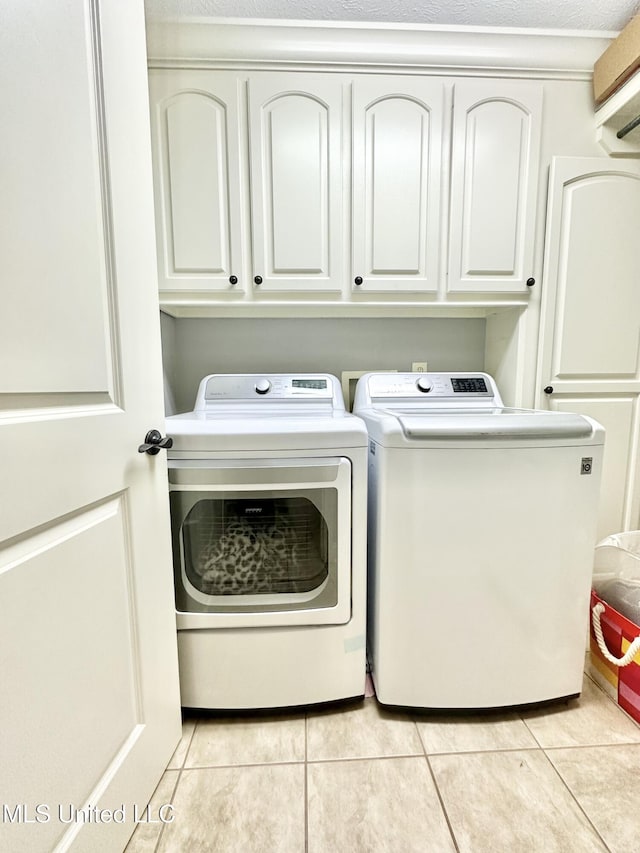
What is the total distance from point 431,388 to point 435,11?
134 centimetres

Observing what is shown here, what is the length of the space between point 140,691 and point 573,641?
4.07 feet

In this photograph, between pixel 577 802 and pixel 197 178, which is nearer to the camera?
pixel 577 802

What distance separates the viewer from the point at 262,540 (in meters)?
1.15

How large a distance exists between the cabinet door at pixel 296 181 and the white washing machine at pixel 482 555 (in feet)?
2.31

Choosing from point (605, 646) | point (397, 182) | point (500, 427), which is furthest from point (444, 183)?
point (605, 646)

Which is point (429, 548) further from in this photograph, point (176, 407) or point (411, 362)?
point (176, 407)

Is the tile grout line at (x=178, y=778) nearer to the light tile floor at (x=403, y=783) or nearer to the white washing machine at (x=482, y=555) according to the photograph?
the light tile floor at (x=403, y=783)

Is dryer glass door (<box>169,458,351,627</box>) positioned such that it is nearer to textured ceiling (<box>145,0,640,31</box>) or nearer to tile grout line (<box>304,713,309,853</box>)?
tile grout line (<box>304,713,309,853</box>)

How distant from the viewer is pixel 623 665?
1186 mm

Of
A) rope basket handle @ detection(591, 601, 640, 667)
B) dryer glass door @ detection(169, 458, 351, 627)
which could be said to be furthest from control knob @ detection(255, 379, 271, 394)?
rope basket handle @ detection(591, 601, 640, 667)

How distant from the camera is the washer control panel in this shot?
161cm

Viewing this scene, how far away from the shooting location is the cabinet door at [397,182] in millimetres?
1372

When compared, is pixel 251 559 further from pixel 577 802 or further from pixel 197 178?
pixel 197 178

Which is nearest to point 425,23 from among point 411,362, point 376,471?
point 411,362
